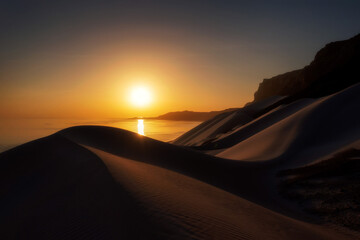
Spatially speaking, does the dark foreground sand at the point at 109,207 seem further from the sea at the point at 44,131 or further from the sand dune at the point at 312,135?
the sea at the point at 44,131

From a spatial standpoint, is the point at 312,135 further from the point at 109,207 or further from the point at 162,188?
the point at 109,207

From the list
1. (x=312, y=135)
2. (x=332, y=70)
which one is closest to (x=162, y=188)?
(x=312, y=135)

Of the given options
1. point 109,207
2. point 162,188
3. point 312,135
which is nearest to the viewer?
point 109,207

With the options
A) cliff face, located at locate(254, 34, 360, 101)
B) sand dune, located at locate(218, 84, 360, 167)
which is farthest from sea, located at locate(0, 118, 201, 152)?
sand dune, located at locate(218, 84, 360, 167)

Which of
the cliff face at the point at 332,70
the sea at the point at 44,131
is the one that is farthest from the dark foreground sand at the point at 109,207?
the sea at the point at 44,131

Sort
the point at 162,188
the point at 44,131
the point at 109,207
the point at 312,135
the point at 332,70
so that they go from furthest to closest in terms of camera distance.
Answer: the point at 44,131
the point at 332,70
the point at 312,135
the point at 162,188
the point at 109,207

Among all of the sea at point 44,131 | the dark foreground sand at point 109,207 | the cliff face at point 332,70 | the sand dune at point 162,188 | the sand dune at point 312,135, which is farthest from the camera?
the sea at point 44,131

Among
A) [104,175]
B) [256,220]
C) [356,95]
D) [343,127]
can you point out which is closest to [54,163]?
[104,175]

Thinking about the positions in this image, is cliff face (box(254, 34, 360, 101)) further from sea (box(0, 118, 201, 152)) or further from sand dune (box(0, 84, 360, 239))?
sea (box(0, 118, 201, 152))

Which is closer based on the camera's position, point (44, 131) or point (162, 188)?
point (162, 188)

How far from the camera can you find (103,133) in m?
11.1

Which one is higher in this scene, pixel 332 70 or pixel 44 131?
pixel 332 70

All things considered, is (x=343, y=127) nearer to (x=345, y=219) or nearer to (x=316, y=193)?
(x=316, y=193)

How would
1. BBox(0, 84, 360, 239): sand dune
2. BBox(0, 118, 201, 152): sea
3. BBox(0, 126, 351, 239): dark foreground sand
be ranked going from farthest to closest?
1. BBox(0, 118, 201, 152): sea
2. BBox(0, 84, 360, 239): sand dune
3. BBox(0, 126, 351, 239): dark foreground sand
